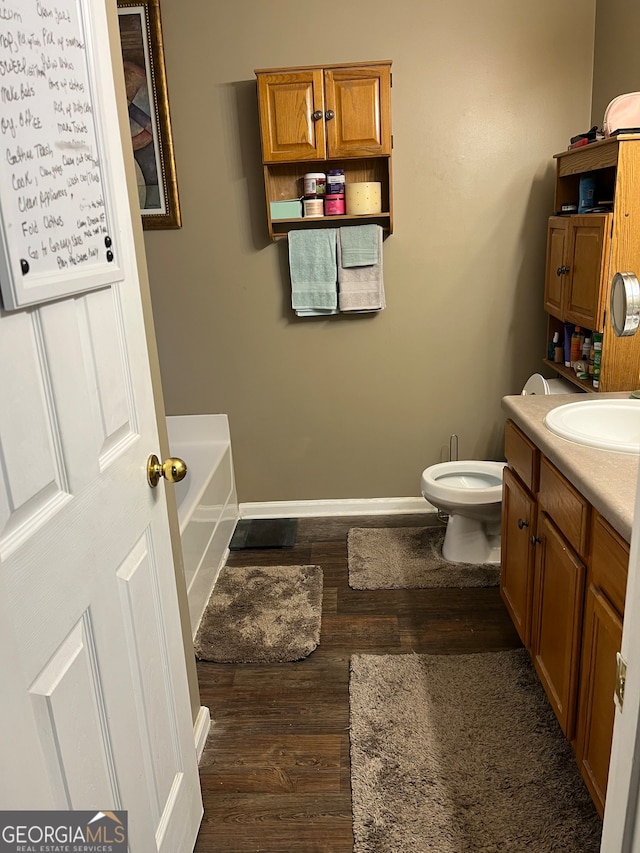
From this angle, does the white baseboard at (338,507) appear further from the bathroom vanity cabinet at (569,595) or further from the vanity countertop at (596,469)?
the vanity countertop at (596,469)

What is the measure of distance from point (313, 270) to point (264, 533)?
129cm

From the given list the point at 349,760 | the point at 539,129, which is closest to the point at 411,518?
the point at 349,760

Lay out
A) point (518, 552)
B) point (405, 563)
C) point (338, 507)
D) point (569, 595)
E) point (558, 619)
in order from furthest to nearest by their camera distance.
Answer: point (338, 507) < point (405, 563) < point (518, 552) < point (558, 619) < point (569, 595)

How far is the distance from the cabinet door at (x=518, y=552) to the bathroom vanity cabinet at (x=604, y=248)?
0.49 metres

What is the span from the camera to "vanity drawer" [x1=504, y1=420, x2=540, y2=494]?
1.96 meters

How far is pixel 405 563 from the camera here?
2949 mm

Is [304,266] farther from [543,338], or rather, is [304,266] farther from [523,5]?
[523,5]

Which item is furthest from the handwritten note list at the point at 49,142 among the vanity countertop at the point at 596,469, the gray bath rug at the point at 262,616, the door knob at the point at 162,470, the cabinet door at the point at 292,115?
the cabinet door at the point at 292,115

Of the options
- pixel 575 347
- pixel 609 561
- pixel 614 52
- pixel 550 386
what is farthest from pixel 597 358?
pixel 614 52

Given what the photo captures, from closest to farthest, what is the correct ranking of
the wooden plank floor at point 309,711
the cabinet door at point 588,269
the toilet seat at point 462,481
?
the wooden plank floor at point 309,711, the cabinet door at point 588,269, the toilet seat at point 462,481

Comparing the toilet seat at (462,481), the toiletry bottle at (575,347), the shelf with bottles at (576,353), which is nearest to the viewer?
the shelf with bottles at (576,353)

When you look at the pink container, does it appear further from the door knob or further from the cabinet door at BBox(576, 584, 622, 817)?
the cabinet door at BBox(576, 584, 622, 817)

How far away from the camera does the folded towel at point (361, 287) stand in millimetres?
3074

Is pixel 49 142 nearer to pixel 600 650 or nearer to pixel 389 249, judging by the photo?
pixel 600 650
